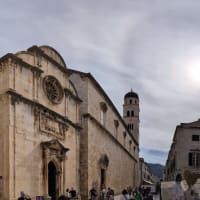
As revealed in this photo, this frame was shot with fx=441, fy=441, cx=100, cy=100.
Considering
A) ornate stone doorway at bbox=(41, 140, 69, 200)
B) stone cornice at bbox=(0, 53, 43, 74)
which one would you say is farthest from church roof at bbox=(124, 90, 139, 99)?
stone cornice at bbox=(0, 53, 43, 74)

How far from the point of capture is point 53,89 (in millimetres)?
26734

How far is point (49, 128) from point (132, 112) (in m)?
62.9

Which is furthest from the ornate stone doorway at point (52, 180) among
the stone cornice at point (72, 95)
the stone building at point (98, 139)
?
the stone cornice at point (72, 95)

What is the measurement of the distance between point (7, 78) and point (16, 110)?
1.63 m

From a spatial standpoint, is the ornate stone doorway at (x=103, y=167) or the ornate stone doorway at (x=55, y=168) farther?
the ornate stone doorway at (x=103, y=167)

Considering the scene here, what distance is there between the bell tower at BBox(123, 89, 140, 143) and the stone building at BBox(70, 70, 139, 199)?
3868cm

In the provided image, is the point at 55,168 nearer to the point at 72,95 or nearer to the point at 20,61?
the point at 72,95

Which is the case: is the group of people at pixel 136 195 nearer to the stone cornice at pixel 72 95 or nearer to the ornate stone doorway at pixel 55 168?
the ornate stone doorway at pixel 55 168

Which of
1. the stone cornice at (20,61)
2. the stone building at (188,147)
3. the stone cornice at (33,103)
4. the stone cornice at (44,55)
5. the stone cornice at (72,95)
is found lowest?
the stone building at (188,147)

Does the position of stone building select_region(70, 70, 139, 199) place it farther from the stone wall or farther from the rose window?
the stone wall

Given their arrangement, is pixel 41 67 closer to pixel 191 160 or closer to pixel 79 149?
pixel 79 149

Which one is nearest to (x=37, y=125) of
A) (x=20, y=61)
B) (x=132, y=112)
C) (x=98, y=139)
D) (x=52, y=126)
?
(x=52, y=126)

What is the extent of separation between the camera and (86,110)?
3158 centimetres

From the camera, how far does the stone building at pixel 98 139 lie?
3106cm
